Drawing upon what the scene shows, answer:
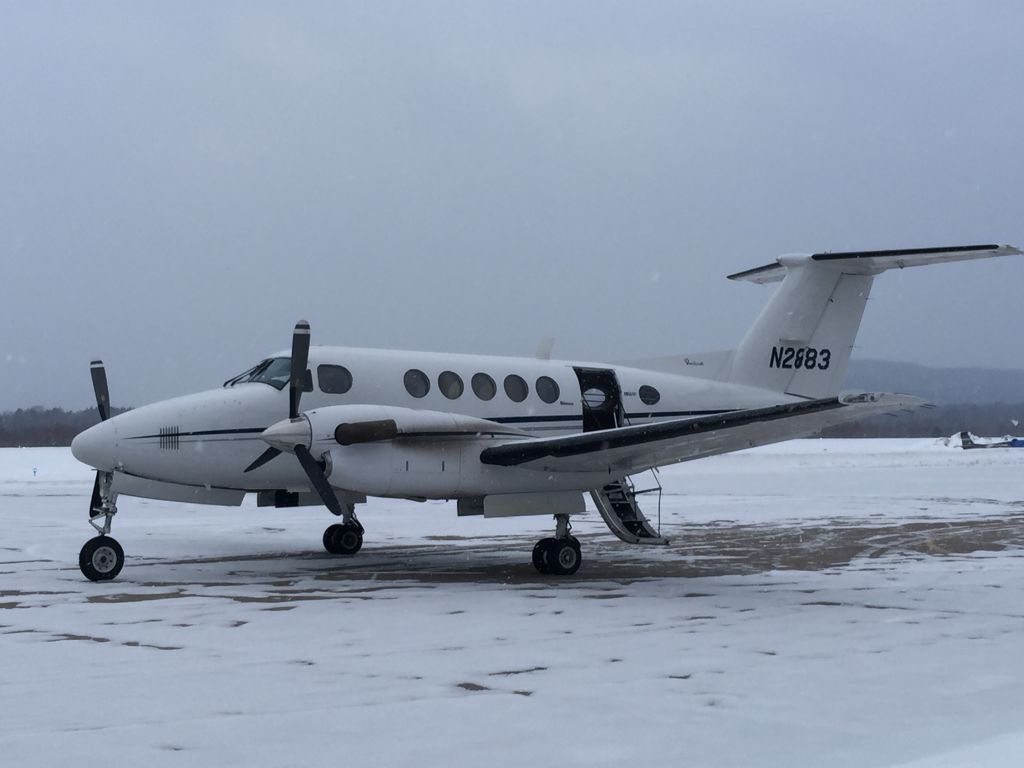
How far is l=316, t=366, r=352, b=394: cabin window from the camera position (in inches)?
532

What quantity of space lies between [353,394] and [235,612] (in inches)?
166

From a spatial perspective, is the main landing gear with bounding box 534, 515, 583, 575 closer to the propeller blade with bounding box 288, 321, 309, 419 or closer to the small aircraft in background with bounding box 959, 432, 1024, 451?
the propeller blade with bounding box 288, 321, 309, 419

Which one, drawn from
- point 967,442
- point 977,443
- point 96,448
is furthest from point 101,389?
point 977,443

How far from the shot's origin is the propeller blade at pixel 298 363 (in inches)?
494

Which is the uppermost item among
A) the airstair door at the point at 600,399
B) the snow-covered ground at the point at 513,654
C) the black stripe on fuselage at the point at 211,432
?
the airstair door at the point at 600,399

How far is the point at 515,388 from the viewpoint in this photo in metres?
14.7

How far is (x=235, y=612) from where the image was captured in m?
9.95

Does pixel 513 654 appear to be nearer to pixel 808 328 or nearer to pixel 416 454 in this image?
pixel 416 454

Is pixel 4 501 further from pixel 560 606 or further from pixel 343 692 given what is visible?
pixel 343 692

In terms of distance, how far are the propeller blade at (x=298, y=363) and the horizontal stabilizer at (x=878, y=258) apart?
27.2 feet

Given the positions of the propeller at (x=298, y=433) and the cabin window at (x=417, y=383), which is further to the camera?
the cabin window at (x=417, y=383)

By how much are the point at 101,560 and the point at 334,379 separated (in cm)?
347

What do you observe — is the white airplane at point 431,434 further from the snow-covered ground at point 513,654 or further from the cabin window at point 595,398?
the snow-covered ground at point 513,654

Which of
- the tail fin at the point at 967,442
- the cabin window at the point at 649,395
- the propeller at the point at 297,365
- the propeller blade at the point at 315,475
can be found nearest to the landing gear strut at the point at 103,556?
the propeller at the point at 297,365
